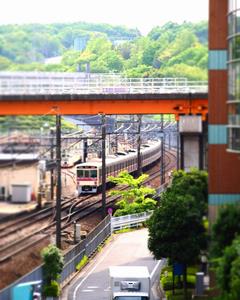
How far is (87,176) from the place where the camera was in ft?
182

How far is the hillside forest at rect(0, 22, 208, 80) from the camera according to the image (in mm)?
30266

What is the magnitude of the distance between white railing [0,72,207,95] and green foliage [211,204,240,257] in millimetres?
6613

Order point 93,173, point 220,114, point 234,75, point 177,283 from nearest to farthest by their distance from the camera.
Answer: point 234,75, point 220,114, point 177,283, point 93,173

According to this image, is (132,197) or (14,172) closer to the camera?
(14,172)

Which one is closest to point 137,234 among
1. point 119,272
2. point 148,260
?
point 148,260

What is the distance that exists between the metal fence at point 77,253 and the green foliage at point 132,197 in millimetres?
4162

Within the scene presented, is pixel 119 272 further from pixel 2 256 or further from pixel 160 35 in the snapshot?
pixel 160 35

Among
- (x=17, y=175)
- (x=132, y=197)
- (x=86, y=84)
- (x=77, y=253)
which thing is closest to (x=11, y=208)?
(x=17, y=175)

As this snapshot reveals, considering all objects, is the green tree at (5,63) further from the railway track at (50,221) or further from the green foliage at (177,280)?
the green foliage at (177,280)

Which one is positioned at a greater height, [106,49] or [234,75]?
[106,49]

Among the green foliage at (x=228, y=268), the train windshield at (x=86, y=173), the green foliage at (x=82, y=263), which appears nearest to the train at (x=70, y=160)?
the train windshield at (x=86, y=173)

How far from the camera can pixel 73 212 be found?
48.3 meters

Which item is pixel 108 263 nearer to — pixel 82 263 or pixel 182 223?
pixel 82 263

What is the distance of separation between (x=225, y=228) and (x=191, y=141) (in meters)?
10.8
